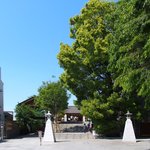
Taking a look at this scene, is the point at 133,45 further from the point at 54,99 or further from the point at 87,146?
the point at 54,99

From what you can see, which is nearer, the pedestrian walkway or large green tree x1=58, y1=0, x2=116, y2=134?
the pedestrian walkway

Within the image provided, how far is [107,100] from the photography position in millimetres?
40188

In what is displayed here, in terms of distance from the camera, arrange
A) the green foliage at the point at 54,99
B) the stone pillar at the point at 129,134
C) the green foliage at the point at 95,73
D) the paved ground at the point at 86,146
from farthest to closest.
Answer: the green foliage at the point at 54,99
the green foliage at the point at 95,73
the stone pillar at the point at 129,134
the paved ground at the point at 86,146

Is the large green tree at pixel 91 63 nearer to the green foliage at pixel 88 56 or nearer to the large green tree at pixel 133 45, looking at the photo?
the green foliage at pixel 88 56

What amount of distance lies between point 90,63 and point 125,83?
19.7m

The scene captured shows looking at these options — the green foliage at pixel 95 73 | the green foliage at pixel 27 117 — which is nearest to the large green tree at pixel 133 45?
the green foliage at pixel 95 73

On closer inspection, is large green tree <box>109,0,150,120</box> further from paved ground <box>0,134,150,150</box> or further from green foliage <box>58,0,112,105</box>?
green foliage <box>58,0,112,105</box>

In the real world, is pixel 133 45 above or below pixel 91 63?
below

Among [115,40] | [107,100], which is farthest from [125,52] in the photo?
[107,100]

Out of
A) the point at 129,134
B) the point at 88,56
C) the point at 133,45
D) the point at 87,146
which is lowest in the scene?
the point at 87,146

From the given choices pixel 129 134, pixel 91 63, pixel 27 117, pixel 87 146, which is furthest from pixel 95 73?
pixel 27 117

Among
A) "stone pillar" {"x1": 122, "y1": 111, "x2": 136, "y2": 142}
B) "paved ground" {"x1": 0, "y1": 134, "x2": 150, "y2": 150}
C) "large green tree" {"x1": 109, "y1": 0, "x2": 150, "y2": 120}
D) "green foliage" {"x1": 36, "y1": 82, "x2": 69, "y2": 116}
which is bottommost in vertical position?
"paved ground" {"x1": 0, "y1": 134, "x2": 150, "y2": 150}

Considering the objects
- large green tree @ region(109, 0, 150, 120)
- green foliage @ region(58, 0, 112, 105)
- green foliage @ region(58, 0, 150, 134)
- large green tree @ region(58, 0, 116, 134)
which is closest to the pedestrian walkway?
green foliage @ region(58, 0, 150, 134)

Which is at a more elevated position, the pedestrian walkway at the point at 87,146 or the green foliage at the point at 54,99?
the green foliage at the point at 54,99
